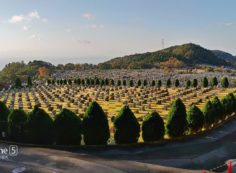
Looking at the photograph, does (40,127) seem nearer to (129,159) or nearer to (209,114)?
(129,159)

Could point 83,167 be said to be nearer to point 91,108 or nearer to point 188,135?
point 91,108

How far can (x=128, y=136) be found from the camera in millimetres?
19641

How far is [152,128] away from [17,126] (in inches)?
314

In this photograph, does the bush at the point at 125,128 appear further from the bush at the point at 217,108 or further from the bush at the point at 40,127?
the bush at the point at 217,108

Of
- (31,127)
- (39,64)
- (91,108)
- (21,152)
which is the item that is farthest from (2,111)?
(39,64)

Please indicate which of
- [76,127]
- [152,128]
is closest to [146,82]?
[152,128]

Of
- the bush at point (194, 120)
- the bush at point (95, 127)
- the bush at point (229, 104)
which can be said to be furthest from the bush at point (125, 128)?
the bush at point (229, 104)

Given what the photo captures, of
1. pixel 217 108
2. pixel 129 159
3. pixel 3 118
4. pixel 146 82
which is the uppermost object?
pixel 146 82

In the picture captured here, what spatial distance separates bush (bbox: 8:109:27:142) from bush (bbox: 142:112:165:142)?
23.3 ft

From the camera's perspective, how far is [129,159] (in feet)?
56.7

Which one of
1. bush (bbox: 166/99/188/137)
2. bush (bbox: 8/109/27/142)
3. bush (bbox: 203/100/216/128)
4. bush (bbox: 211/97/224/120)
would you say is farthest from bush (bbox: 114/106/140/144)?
bush (bbox: 211/97/224/120)

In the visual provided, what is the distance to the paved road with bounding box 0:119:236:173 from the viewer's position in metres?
15.5

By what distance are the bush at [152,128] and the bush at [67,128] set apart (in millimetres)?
3937

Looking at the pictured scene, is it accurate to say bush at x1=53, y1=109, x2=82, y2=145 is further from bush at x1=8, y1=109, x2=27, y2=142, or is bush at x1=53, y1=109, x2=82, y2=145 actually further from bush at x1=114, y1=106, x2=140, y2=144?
bush at x1=114, y1=106, x2=140, y2=144
